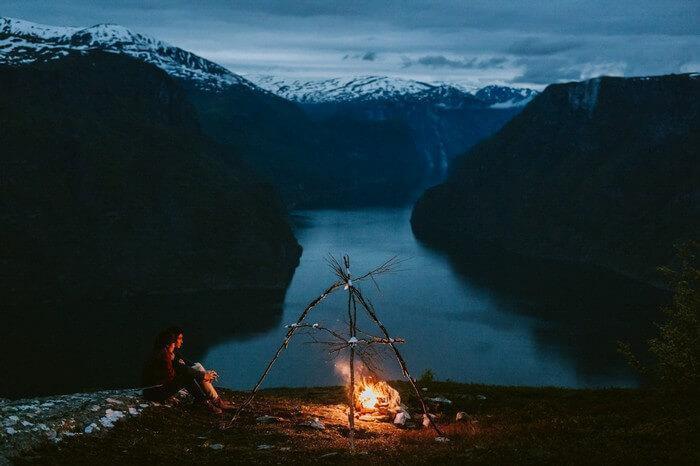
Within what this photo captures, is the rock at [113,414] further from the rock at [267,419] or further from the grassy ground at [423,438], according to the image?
the rock at [267,419]

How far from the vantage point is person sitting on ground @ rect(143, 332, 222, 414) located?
24.9m

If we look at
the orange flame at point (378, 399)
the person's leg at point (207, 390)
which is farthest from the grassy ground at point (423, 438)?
the orange flame at point (378, 399)

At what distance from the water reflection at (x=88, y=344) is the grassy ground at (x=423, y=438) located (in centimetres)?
11485

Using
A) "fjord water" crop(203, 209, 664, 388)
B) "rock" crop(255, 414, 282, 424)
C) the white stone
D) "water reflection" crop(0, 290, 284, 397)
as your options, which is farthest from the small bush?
"water reflection" crop(0, 290, 284, 397)

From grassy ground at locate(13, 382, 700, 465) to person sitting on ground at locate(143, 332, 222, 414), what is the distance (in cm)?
70

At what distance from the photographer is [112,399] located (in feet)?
78.2

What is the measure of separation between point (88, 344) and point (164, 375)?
154m

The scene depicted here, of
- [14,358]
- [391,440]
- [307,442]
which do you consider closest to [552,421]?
[391,440]

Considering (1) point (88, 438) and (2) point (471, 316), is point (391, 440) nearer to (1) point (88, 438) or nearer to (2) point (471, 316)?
(1) point (88, 438)

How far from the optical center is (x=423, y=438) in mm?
23344

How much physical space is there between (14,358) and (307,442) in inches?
5949

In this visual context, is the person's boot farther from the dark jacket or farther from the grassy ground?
the dark jacket

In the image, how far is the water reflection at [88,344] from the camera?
137 metres

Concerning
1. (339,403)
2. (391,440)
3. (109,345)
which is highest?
(391,440)
